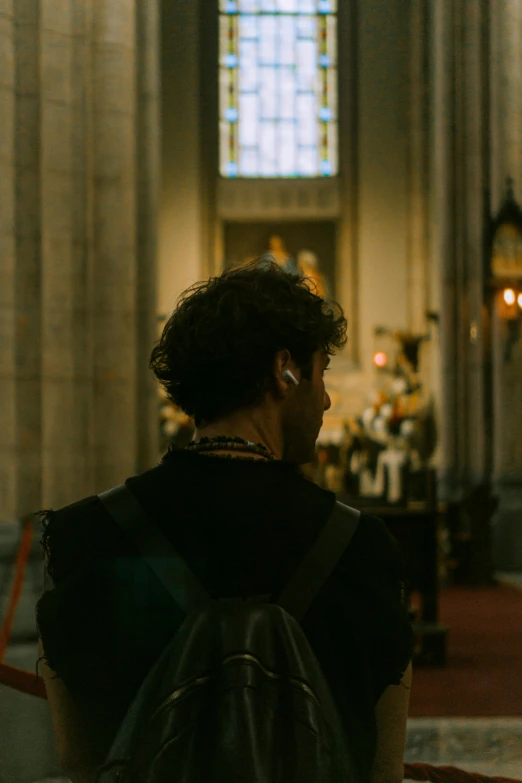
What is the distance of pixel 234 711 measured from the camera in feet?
4.38

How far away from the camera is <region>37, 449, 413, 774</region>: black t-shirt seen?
1.51m

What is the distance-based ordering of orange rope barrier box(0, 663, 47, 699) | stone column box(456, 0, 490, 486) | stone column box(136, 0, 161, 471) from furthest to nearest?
stone column box(456, 0, 490, 486) < stone column box(136, 0, 161, 471) < orange rope barrier box(0, 663, 47, 699)

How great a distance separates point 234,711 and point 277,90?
813 inches

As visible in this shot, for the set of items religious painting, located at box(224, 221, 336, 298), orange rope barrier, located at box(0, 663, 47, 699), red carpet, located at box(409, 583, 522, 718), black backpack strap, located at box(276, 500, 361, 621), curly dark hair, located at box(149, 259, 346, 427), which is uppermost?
religious painting, located at box(224, 221, 336, 298)

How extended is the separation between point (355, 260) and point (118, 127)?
1281cm

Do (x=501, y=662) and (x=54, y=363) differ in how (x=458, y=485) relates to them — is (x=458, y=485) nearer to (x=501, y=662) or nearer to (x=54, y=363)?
(x=501, y=662)

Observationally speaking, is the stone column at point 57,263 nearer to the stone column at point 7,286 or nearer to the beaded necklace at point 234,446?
the stone column at point 7,286

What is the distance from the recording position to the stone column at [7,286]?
654 centimetres

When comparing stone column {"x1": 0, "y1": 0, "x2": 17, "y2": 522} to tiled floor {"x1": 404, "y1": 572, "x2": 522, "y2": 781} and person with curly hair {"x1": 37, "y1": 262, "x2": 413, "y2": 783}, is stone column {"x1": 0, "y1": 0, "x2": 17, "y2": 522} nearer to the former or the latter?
tiled floor {"x1": 404, "y1": 572, "x2": 522, "y2": 781}

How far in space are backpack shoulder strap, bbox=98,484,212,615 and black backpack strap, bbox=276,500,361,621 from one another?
0.11 metres

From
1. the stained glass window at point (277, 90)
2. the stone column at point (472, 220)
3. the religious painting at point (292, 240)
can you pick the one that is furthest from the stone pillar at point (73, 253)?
the stained glass window at point (277, 90)

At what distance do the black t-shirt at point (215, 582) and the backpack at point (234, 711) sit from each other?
9 centimetres

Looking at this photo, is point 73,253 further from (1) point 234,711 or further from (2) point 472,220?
(2) point 472,220

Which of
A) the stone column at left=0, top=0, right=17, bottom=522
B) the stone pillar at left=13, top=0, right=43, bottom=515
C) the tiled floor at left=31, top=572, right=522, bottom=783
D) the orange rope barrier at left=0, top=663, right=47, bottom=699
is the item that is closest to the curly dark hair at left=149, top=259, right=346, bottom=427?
the orange rope barrier at left=0, top=663, right=47, bottom=699
